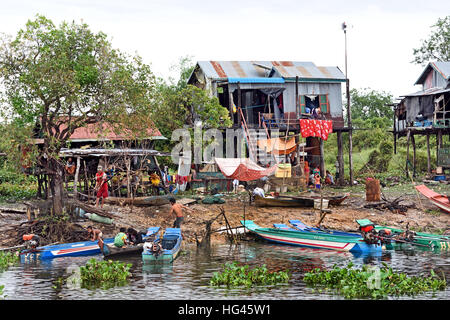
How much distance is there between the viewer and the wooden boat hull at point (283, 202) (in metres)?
22.3

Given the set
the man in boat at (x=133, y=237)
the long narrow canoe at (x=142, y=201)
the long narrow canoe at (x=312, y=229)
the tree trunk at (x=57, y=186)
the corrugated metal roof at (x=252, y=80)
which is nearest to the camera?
the man in boat at (x=133, y=237)

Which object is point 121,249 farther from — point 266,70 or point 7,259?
point 266,70

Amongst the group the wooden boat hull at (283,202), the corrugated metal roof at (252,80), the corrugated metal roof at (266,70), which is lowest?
the wooden boat hull at (283,202)

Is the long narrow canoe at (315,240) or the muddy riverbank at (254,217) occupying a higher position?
the muddy riverbank at (254,217)

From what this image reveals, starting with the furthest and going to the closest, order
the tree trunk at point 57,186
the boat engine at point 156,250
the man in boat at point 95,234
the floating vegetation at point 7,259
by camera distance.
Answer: the tree trunk at point 57,186 → the man in boat at point 95,234 → the floating vegetation at point 7,259 → the boat engine at point 156,250

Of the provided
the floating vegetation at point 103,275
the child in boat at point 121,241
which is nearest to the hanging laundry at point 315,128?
the child in boat at point 121,241

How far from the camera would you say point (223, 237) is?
19.3 meters

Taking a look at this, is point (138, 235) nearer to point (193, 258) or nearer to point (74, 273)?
point (193, 258)

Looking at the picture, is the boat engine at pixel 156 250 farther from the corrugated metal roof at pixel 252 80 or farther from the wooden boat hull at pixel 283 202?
the corrugated metal roof at pixel 252 80

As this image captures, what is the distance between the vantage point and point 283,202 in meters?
22.3

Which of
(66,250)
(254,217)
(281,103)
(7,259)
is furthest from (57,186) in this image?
(281,103)

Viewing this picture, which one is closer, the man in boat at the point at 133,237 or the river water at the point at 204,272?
the river water at the point at 204,272
